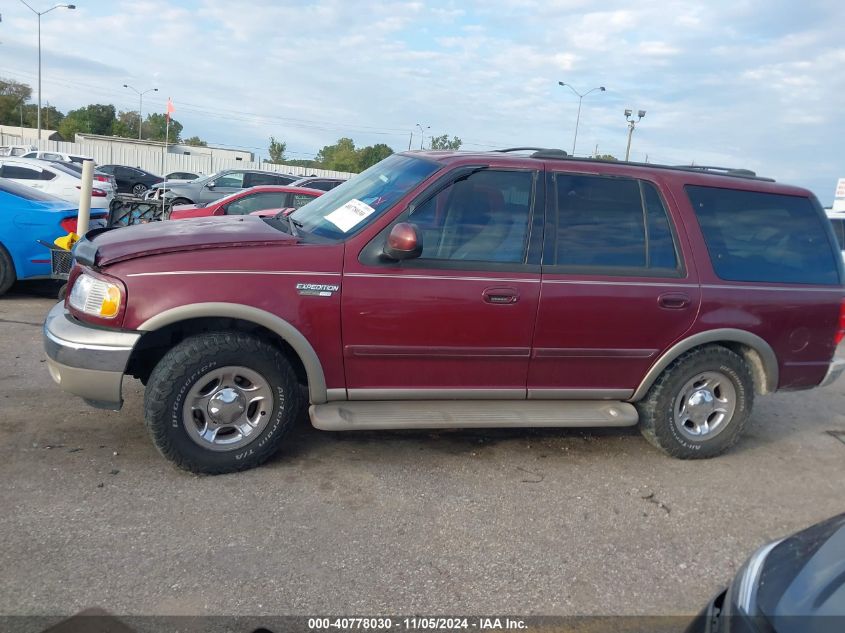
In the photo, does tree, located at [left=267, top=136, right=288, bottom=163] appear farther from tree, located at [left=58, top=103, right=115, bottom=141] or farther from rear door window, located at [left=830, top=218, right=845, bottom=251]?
rear door window, located at [left=830, top=218, right=845, bottom=251]

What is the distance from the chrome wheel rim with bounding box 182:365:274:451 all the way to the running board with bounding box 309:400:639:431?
0.32m

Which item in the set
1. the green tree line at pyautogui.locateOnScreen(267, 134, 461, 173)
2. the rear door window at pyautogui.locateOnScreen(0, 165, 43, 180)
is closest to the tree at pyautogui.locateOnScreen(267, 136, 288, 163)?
the green tree line at pyautogui.locateOnScreen(267, 134, 461, 173)

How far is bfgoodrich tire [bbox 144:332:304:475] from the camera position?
147 inches

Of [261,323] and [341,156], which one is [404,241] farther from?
[341,156]

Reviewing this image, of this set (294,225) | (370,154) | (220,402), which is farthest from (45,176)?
(370,154)

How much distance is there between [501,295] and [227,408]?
169 centimetres

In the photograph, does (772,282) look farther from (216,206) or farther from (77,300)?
(216,206)

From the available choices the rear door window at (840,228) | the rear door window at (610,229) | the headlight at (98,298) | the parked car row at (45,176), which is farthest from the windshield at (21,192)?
the rear door window at (840,228)

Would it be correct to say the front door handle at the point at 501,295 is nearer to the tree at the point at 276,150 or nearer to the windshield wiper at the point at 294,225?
the windshield wiper at the point at 294,225

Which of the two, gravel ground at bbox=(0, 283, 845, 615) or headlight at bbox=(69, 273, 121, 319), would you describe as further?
headlight at bbox=(69, 273, 121, 319)

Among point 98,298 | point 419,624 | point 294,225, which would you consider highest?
point 294,225

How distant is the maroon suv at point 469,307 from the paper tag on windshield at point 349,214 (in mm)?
18

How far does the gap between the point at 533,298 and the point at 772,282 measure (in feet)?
5.89

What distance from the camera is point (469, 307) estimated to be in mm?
4047
